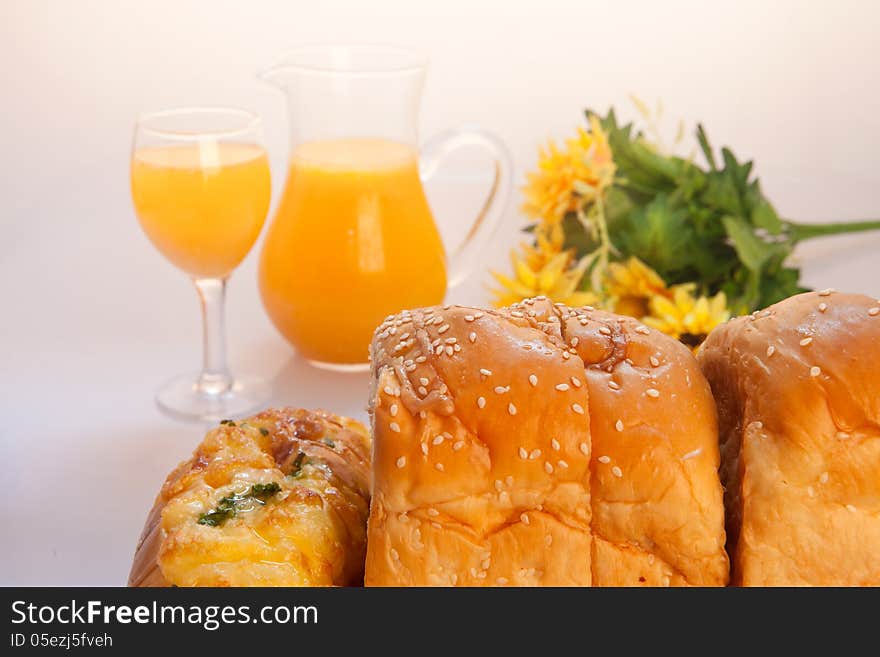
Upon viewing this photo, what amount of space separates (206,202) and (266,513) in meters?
0.91

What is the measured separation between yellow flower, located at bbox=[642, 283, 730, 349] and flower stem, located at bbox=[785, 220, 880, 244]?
0.29 meters

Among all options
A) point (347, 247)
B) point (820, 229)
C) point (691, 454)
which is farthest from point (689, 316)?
point (691, 454)

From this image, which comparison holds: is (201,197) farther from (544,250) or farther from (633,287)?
(633,287)

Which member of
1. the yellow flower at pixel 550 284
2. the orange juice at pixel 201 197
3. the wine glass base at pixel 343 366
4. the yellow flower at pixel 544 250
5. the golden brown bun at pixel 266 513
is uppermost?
the orange juice at pixel 201 197

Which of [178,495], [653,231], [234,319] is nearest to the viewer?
[178,495]

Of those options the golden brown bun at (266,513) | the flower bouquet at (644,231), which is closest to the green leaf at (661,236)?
the flower bouquet at (644,231)

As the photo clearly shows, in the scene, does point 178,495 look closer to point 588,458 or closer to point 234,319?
point 588,458

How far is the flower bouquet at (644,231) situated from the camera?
6.93 feet

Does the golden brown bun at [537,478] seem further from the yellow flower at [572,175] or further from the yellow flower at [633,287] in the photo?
the yellow flower at [572,175]

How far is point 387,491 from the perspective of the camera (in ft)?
3.44

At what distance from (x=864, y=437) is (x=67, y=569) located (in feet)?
3.32

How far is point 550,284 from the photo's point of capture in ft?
6.95

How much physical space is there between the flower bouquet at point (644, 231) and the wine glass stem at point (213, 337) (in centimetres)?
50
